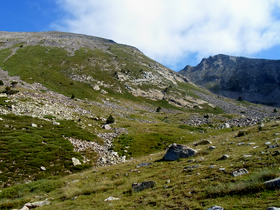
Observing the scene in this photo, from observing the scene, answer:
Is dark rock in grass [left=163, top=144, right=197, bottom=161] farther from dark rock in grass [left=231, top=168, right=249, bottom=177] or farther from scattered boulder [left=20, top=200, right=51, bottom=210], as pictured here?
scattered boulder [left=20, top=200, right=51, bottom=210]

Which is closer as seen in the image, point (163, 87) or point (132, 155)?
point (132, 155)

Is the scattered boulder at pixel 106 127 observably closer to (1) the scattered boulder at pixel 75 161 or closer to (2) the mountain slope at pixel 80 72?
(1) the scattered boulder at pixel 75 161

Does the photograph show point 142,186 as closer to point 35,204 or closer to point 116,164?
point 35,204

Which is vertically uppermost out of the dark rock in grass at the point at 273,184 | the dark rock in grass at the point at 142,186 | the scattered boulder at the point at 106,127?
the scattered boulder at the point at 106,127

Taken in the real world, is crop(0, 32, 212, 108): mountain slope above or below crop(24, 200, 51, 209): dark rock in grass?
above

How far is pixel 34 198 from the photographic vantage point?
12.7m

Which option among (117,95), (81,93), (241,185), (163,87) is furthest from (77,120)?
(163,87)

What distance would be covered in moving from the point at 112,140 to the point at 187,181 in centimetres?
2520

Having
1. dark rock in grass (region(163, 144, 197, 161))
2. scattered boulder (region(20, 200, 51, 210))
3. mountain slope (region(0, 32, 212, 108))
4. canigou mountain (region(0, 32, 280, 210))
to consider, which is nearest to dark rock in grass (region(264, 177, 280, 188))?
canigou mountain (region(0, 32, 280, 210))

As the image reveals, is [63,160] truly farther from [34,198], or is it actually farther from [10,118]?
[10,118]

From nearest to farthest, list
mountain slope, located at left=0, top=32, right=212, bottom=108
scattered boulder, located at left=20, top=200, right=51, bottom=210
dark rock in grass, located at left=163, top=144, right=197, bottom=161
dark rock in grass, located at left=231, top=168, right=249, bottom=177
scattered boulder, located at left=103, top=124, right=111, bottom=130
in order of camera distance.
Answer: dark rock in grass, located at left=231, top=168, right=249, bottom=177, scattered boulder, located at left=20, top=200, right=51, bottom=210, dark rock in grass, located at left=163, top=144, right=197, bottom=161, scattered boulder, located at left=103, top=124, right=111, bottom=130, mountain slope, located at left=0, top=32, right=212, bottom=108

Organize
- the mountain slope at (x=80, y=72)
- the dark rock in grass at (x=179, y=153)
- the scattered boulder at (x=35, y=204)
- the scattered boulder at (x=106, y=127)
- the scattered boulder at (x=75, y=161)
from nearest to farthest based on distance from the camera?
the scattered boulder at (x=35, y=204) → the dark rock in grass at (x=179, y=153) → the scattered boulder at (x=75, y=161) → the scattered boulder at (x=106, y=127) → the mountain slope at (x=80, y=72)

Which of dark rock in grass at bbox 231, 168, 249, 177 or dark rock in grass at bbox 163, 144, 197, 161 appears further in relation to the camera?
dark rock in grass at bbox 163, 144, 197, 161

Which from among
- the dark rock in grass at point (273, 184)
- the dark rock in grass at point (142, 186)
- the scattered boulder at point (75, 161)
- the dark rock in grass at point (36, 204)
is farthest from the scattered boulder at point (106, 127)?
the dark rock in grass at point (273, 184)
